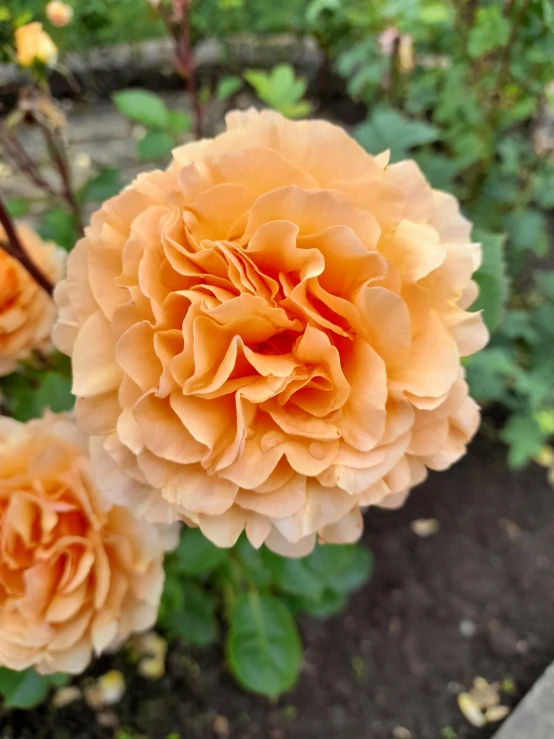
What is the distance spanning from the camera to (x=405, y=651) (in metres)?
1.11

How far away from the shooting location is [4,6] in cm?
102

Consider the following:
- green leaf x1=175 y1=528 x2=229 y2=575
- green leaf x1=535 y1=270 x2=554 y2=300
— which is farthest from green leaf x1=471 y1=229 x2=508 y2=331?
green leaf x1=535 y1=270 x2=554 y2=300

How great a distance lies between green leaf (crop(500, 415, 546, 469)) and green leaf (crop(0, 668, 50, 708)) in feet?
3.03

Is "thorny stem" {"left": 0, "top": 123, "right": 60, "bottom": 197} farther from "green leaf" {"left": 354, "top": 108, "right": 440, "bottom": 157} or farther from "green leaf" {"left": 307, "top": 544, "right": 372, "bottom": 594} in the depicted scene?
"green leaf" {"left": 307, "top": 544, "right": 372, "bottom": 594}

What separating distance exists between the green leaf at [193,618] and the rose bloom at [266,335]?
59cm

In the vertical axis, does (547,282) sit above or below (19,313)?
below

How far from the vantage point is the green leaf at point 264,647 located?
865 mm

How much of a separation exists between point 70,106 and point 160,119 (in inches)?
55.7

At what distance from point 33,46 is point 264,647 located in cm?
87

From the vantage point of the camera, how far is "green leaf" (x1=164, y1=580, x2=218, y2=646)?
0.96 metres

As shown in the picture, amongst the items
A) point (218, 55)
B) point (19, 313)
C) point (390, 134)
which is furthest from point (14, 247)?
point (218, 55)

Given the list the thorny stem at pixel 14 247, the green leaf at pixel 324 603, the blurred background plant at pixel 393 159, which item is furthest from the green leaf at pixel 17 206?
the green leaf at pixel 324 603

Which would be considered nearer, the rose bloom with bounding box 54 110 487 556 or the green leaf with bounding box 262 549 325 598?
the rose bloom with bounding box 54 110 487 556

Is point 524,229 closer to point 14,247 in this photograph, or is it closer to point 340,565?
point 340,565
